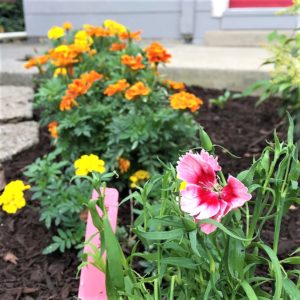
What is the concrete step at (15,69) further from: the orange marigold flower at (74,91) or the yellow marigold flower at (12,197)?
the yellow marigold flower at (12,197)

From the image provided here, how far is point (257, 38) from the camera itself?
18.1ft

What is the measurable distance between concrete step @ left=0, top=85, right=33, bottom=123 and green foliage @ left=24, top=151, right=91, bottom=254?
3.98 feet

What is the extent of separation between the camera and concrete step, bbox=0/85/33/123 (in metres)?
3.28

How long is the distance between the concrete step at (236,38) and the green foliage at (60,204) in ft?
12.8

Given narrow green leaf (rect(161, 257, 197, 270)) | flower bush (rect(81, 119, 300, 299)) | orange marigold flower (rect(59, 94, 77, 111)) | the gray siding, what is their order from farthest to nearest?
the gray siding < orange marigold flower (rect(59, 94, 77, 111)) < narrow green leaf (rect(161, 257, 197, 270)) < flower bush (rect(81, 119, 300, 299))

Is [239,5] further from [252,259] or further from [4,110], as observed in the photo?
[252,259]

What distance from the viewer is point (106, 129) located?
8.30 ft

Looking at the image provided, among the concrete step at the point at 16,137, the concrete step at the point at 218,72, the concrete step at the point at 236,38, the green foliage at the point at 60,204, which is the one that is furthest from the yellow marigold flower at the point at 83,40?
the concrete step at the point at 236,38

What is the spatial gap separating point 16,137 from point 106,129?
29.0 inches

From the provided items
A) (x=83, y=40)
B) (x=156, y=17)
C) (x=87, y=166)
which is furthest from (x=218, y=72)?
(x=87, y=166)

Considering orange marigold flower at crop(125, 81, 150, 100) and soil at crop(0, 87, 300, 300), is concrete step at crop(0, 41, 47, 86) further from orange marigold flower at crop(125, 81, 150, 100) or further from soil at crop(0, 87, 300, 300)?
orange marigold flower at crop(125, 81, 150, 100)

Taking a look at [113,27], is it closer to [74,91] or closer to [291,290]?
[74,91]

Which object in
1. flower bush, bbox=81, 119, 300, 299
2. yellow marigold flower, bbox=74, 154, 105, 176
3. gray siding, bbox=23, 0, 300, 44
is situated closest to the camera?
flower bush, bbox=81, 119, 300, 299

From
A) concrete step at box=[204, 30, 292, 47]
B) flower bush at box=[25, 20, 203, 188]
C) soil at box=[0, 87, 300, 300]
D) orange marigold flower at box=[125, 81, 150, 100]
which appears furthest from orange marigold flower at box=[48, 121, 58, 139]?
concrete step at box=[204, 30, 292, 47]
